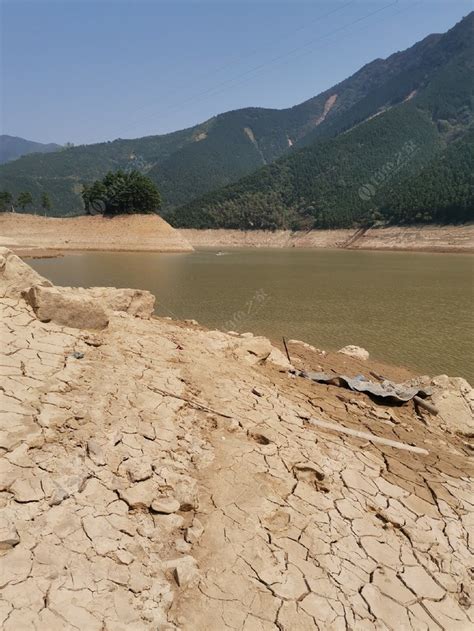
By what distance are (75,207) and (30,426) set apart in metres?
180

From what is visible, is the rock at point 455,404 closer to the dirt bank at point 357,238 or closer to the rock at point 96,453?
the rock at point 96,453

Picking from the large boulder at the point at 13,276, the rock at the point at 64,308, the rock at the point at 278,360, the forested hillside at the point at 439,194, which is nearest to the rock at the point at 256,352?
the rock at the point at 278,360

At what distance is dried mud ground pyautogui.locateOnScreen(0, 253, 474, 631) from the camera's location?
9.01ft

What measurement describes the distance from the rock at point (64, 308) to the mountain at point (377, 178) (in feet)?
228

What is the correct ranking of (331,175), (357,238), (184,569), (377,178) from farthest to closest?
(331,175) < (377,178) < (357,238) < (184,569)

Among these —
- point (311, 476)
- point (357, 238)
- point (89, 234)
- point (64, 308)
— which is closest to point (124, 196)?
point (89, 234)

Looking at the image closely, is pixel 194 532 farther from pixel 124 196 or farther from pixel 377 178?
pixel 377 178

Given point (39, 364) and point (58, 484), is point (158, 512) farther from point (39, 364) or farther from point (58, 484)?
point (39, 364)

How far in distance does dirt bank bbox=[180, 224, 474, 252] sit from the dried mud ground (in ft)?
193

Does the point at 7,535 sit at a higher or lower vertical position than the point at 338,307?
higher

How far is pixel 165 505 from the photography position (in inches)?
132

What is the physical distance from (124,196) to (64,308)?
57.2 meters

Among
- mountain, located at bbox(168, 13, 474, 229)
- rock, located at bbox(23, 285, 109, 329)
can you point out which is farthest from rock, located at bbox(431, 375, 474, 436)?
mountain, located at bbox(168, 13, 474, 229)

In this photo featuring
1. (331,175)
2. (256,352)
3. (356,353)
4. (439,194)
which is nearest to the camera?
(256,352)
